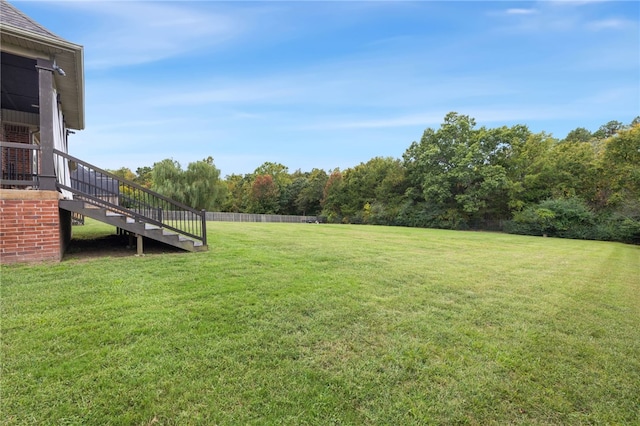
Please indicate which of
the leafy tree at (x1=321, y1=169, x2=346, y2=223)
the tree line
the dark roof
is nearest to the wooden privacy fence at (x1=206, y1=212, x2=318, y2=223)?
the leafy tree at (x1=321, y1=169, x2=346, y2=223)

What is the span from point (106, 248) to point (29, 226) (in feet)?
6.75

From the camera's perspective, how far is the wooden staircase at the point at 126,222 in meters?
5.22

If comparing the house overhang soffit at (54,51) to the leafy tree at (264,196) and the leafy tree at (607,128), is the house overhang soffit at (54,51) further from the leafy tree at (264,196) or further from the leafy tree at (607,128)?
the leafy tree at (607,128)

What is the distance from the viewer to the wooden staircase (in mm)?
5219

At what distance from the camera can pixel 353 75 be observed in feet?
52.0

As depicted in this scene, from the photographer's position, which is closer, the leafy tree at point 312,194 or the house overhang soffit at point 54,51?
the house overhang soffit at point 54,51

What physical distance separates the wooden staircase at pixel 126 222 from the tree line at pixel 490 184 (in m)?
23.8

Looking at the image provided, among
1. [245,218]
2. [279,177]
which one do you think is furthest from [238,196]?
[245,218]

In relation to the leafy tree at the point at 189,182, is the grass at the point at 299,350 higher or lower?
lower

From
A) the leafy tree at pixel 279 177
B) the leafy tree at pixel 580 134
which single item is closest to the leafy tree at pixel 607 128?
the leafy tree at pixel 580 134

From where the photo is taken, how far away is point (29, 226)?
187 inches

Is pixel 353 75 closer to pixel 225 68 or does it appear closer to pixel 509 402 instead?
pixel 225 68

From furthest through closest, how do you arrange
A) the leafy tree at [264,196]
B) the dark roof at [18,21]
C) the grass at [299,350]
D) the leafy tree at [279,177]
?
the leafy tree at [279,177]
the leafy tree at [264,196]
the dark roof at [18,21]
the grass at [299,350]

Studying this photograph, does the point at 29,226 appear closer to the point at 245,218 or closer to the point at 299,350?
the point at 299,350
